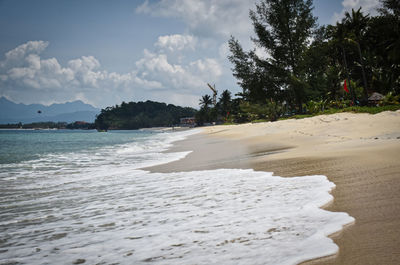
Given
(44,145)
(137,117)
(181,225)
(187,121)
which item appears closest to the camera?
(181,225)

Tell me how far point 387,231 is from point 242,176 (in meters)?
3.06

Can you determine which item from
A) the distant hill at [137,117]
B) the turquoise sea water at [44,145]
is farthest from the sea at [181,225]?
the distant hill at [137,117]

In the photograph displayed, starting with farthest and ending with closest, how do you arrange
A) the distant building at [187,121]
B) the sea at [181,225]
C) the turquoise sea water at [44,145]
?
the distant building at [187,121]
the turquoise sea water at [44,145]
the sea at [181,225]

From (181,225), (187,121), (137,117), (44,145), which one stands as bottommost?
(44,145)

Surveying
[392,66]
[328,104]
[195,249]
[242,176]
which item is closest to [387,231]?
[195,249]

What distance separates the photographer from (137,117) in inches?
7219

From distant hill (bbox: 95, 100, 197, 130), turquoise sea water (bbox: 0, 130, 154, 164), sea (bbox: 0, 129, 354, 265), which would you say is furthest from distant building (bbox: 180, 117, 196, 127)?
sea (bbox: 0, 129, 354, 265)

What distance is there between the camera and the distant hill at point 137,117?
171 meters

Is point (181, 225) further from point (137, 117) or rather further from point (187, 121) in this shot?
point (137, 117)

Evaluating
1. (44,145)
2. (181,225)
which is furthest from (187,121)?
(181,225)

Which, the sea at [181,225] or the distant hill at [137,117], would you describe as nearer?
the sea at [181,225]

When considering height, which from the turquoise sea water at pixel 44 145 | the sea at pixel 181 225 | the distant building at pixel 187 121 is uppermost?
the distant building at pixel 187 121

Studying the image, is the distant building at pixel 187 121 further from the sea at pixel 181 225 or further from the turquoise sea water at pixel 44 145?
the sea at pixel 181 225

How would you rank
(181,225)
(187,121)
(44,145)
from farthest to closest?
(187,121), (44,145), (181,225)
